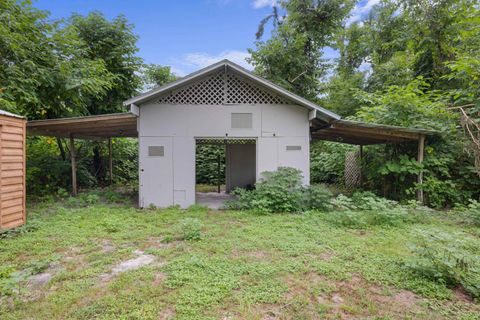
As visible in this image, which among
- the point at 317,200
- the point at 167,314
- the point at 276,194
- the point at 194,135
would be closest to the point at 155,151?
the point at 194,135

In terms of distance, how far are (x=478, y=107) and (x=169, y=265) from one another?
778cm

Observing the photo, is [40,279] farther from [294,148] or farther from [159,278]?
[294,148]

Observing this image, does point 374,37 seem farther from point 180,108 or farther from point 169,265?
point 169,265

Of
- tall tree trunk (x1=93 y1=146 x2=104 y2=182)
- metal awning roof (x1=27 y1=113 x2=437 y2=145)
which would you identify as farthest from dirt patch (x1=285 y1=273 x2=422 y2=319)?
tall tree trunk (x1=93 y1=146 x2=104 y2=182)

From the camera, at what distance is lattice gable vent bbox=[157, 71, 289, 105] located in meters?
6.55

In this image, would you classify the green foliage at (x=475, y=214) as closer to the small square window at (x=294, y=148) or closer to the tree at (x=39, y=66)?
the small square window at (x=294, y=148)

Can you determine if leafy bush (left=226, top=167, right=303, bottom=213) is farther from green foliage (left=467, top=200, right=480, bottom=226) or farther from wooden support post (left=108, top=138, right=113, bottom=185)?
wooden support post (left=108, top=138, right=113, bottom=185)

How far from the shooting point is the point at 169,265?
3.08 metres

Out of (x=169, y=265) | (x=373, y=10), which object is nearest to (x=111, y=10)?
(x=169, y=265)

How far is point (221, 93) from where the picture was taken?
6.63 m

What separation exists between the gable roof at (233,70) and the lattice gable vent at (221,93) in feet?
0.58

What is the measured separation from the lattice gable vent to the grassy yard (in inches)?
131

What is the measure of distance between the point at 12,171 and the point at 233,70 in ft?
16.4

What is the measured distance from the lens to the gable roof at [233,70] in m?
6.16
